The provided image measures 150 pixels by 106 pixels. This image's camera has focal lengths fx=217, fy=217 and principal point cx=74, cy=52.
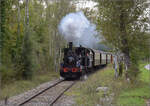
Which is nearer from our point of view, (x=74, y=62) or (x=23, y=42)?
(x=23, y=42)

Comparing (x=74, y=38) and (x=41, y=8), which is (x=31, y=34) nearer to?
(x=74, y=38)

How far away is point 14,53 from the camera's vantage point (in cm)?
1499

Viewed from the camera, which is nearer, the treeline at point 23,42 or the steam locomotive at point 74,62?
the treeline at point 23,42

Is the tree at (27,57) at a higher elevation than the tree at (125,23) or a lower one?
lower

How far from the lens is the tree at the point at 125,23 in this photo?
45.0 feet

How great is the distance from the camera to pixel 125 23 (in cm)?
1406

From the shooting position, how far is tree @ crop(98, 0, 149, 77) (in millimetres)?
13719

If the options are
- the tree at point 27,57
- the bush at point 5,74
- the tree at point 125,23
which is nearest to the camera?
the bush at point 5,74

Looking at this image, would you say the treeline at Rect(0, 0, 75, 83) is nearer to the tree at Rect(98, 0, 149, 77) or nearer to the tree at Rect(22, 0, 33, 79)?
the tree at Rect(22, 0, 33, 79)

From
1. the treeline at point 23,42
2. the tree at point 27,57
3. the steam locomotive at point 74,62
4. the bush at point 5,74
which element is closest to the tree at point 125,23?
the steam locomotive at point 74,62

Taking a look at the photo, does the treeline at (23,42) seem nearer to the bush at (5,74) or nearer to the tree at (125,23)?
the bush at (5,74)

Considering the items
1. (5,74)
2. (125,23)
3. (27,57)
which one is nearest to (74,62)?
(27,57)

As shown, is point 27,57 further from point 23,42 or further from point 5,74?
point 5,74

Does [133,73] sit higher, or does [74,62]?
[74,62]
